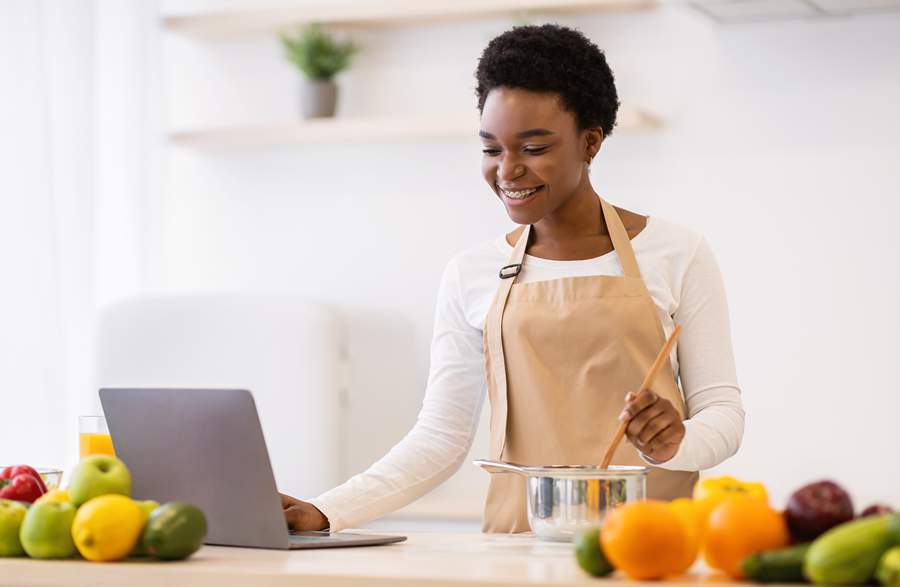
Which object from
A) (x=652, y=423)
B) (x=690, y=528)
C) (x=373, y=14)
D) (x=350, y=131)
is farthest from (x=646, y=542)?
(x=373, y=14)

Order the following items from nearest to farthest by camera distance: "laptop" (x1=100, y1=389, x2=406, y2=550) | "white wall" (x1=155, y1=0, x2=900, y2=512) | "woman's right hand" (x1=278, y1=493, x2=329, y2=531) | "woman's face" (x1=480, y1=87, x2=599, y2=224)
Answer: "laptop" (x1=100, y1=389, x2=406, y2=550)
"woman's right hand" (x1=278, y1=493, x2=329, y2=531)
"woman's face" (x1=480, y1=87, x2=599, y2=224)
"white wall" (x1=155, y1=0, x2=900, y2=512)

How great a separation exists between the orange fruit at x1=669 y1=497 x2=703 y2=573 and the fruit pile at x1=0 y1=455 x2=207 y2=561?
49cm

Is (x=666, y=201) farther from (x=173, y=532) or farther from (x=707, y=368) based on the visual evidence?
(x=173, y=532)

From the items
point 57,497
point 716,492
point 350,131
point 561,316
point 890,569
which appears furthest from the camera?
point 350,131

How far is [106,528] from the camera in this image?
1231mm

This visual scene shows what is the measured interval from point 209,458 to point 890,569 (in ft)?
2.52

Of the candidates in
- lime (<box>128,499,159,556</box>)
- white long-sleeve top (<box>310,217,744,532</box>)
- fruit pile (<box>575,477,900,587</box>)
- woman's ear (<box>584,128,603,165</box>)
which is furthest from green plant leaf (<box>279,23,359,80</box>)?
fruit pile (<box>575,477,900,587</box>)

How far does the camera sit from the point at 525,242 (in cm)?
205

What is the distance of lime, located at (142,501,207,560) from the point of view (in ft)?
4.05

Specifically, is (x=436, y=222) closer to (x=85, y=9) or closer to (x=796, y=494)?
(x=85, y=9)

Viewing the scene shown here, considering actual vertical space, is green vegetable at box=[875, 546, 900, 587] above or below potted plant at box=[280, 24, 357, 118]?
below

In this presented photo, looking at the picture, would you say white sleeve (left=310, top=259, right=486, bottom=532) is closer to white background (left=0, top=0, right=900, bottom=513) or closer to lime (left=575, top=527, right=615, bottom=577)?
lime (left=575, top=527, right=615, bottom=577)

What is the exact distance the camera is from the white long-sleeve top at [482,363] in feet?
5.79

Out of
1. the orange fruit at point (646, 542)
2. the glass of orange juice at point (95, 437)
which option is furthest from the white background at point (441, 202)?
the orange fruit at point (646, 542)
